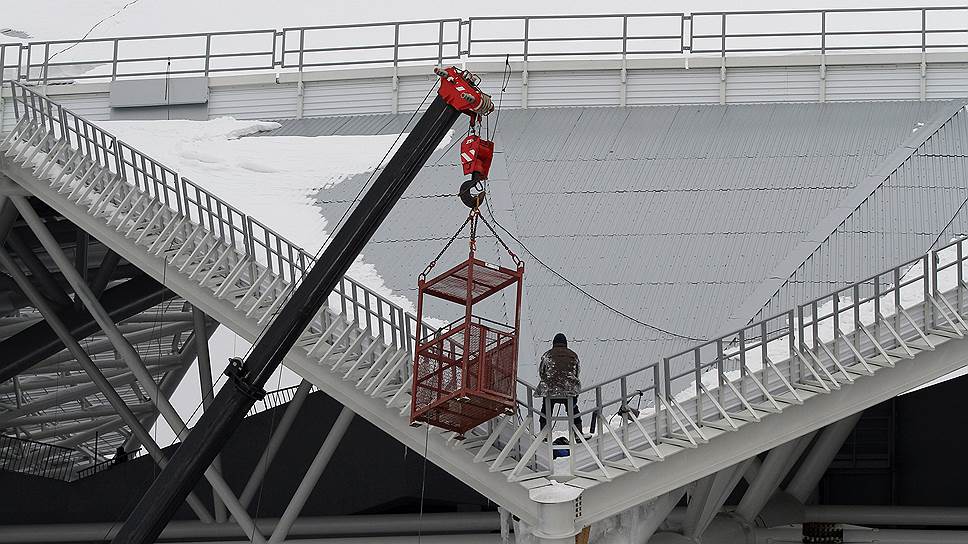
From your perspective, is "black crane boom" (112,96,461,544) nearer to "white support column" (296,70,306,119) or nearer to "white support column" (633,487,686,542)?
"white support column" (633,487,686,542)

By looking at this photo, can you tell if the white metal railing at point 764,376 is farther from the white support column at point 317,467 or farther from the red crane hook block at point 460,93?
the white support column at point 317,467

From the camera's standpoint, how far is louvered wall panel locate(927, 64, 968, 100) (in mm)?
44688

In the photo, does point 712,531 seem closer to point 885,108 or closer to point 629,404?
Result: point 629,404

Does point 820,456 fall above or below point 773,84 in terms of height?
below

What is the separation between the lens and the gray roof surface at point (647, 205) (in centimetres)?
3497

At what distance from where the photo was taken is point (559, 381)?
29672mm

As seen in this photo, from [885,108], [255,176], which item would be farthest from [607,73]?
[255,176]

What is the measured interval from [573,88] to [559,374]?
18119 mm

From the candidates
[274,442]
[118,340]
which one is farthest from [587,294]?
[118,340]

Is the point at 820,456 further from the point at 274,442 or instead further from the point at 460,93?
the point at 460,93

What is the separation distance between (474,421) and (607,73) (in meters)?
19.5

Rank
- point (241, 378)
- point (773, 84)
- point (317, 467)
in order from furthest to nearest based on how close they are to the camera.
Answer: point (773, 84) < point (317, 467) < point (241, 378)

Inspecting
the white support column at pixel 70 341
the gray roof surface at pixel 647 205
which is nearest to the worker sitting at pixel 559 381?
the gray roof surface at pixel 647 205

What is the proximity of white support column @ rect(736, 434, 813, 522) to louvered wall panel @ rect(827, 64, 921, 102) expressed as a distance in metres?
13.4
